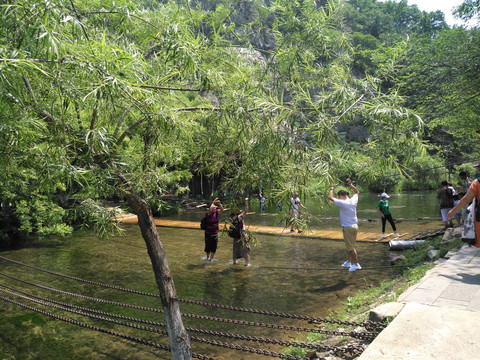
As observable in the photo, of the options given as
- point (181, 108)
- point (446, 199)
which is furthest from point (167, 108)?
point (446, 199)

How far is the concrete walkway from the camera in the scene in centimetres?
278

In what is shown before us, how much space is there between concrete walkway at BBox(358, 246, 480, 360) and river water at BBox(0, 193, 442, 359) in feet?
4.33

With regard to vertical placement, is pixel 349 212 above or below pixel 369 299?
above

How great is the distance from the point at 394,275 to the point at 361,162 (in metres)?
4.75

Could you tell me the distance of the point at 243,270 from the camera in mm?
8844

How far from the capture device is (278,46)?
4699 millimetres

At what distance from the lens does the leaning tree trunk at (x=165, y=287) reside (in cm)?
393

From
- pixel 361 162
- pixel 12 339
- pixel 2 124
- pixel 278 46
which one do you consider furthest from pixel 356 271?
pixel 2 124

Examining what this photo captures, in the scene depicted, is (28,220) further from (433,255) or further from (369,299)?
(433,255)

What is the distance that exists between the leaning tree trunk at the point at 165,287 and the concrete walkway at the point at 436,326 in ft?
6.62

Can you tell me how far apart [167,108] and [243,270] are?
607 centimetres

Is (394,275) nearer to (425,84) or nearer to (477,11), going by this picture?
(425,84)

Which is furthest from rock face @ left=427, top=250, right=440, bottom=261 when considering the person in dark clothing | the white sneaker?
the person in dark clothing

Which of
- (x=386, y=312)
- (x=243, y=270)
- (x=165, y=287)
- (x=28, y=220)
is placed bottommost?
(x=243, y=270)
